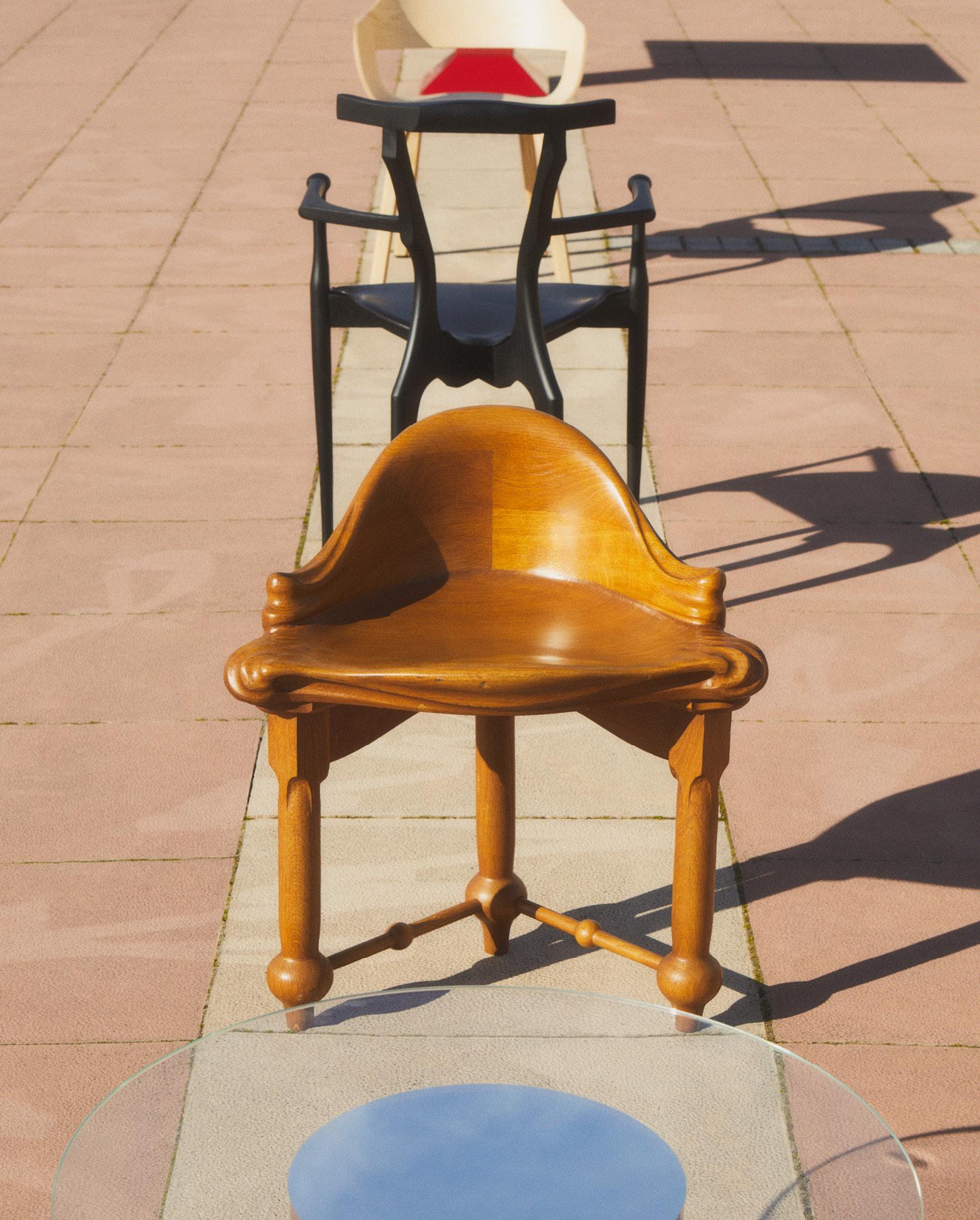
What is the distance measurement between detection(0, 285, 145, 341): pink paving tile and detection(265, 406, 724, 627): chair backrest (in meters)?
4.02

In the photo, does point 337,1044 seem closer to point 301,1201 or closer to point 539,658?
point 301,1201

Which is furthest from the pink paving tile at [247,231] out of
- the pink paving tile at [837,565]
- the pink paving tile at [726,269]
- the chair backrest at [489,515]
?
the chair backrest at [489,515]

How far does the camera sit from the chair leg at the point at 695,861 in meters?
2.32

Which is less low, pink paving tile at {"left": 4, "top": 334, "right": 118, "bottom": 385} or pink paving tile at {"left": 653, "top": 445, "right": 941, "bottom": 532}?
pink paving tile at {"left": 653, "top": 445, "right": 941, "bottom": 532}

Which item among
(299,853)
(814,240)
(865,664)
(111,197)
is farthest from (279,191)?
(299,853)

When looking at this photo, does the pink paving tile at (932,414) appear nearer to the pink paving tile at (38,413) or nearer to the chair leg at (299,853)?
the pink paving tile at (38,413)

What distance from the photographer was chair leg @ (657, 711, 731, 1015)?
7.61 ft

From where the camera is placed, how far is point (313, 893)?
7.97 feet

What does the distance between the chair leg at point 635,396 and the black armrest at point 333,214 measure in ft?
2.33

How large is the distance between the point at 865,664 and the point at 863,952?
1.16 m

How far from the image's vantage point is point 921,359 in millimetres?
5961

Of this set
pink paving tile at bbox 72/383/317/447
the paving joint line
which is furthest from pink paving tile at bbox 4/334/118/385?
the paving joint line

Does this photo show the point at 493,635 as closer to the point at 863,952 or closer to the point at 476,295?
the point at 863,952

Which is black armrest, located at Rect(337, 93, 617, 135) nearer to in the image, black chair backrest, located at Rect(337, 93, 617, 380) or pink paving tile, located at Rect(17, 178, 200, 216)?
black chair backrest, located at Rect(337, 93, 617, 380)
